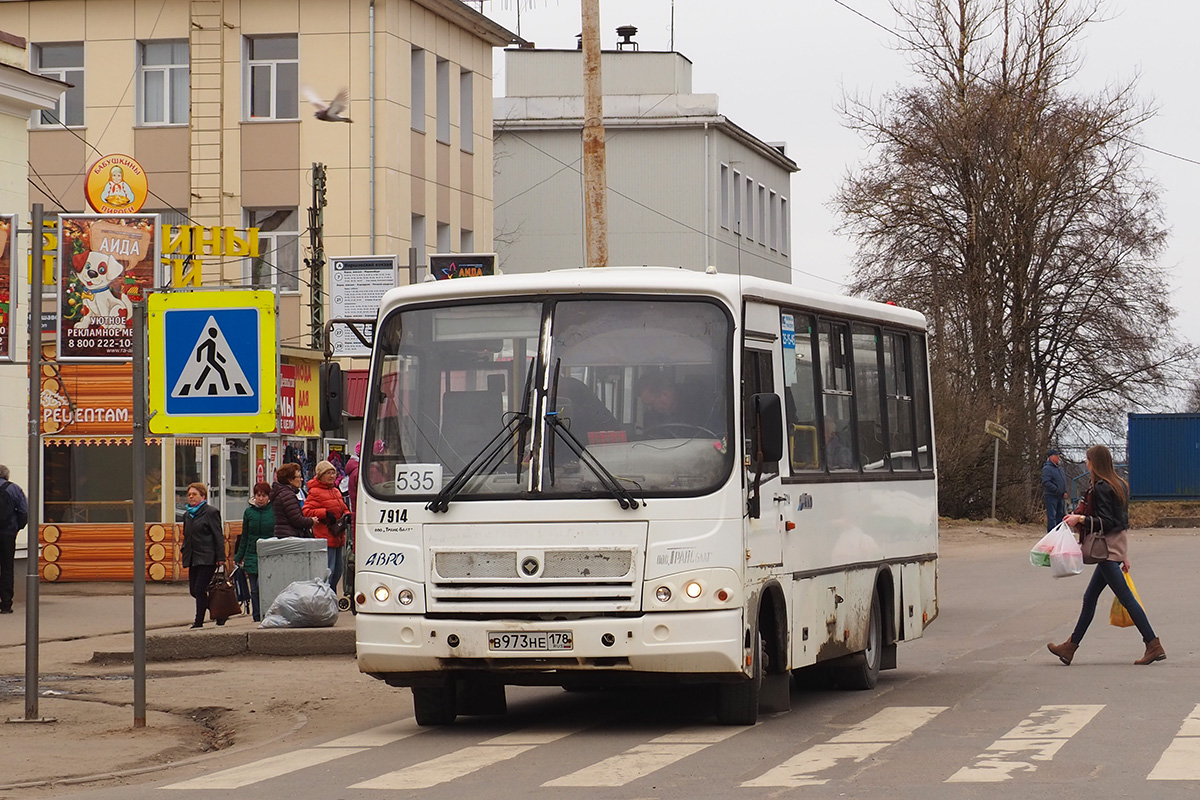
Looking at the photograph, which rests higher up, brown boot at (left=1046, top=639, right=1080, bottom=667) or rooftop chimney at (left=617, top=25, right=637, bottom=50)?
rooftop chimney at (left=617, top=25, right=637, bottom=50)

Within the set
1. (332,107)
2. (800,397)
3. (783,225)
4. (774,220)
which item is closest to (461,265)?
(332,107)

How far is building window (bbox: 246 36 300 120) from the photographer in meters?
39.6

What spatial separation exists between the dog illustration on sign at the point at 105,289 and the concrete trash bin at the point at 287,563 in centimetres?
685

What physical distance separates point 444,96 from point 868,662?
30.2 metres

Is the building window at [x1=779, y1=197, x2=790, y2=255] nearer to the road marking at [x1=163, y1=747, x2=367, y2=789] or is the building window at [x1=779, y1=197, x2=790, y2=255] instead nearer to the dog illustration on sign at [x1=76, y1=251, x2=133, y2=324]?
the dog illustration on sign at [x1=76, y1=251, x2=133, y2=324]

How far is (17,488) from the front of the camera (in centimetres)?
2458

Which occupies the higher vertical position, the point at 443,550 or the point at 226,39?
the point at 226,39

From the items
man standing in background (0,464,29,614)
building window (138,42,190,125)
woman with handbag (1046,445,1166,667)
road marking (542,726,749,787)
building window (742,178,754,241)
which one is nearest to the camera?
road marking (542,726,749,787)

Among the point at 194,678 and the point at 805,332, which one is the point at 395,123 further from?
the point at 805,332

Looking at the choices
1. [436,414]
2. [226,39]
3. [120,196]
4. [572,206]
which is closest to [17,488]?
[120,196]

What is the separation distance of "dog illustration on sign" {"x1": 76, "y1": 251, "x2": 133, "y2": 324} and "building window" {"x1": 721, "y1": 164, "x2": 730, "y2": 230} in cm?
4495

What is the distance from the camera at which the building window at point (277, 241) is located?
39938 millimetres

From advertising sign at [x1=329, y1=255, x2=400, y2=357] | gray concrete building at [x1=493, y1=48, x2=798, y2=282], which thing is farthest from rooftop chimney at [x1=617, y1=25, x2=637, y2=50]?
advertising sign at [x1=329, y1=255, x2=400, y2=357]

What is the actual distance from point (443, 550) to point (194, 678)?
225 inches
